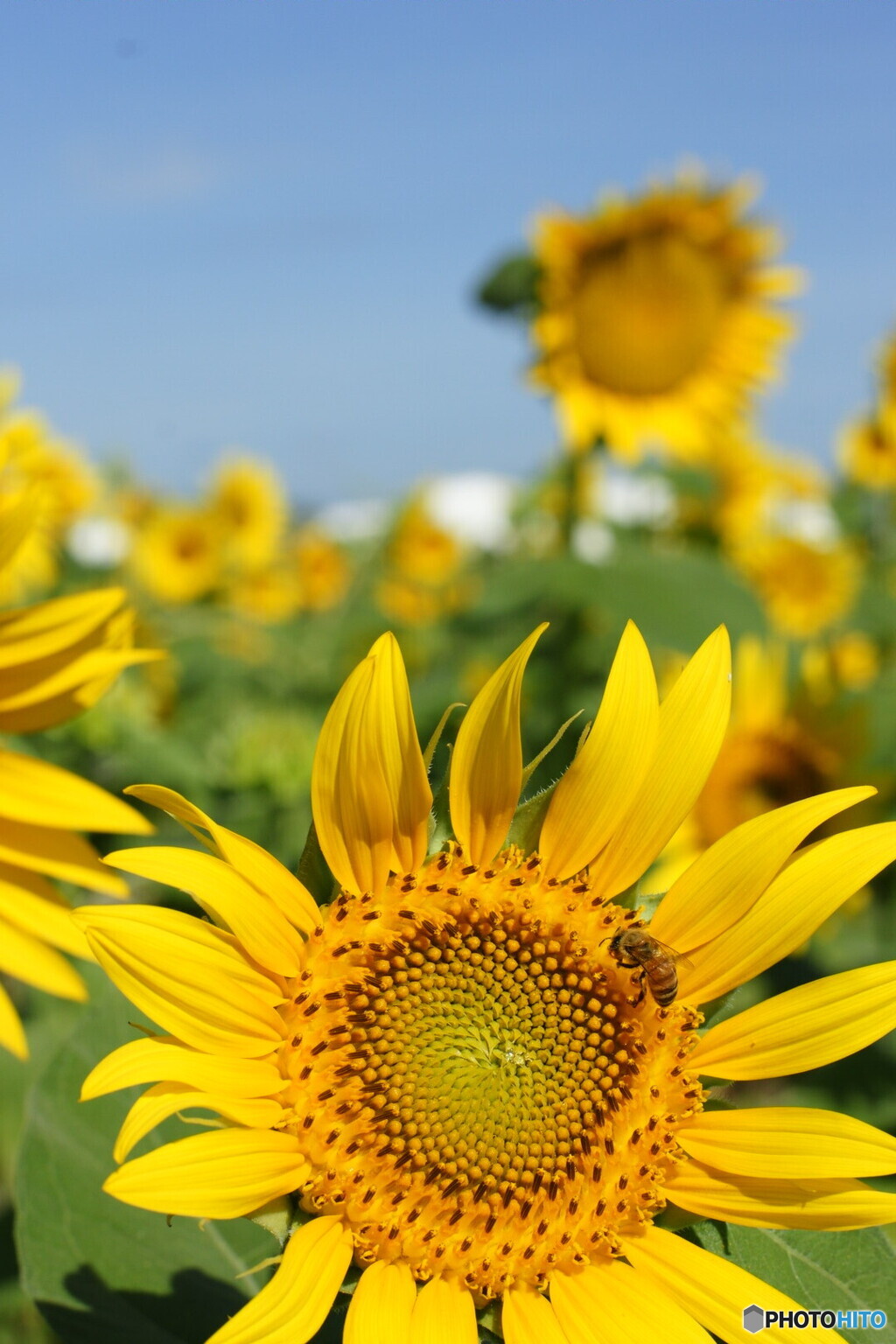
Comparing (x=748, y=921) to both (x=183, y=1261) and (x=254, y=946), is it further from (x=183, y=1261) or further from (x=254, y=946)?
(x=183, y=1261)

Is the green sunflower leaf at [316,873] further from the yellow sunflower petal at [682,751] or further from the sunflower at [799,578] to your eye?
the sunflower at [799,578]

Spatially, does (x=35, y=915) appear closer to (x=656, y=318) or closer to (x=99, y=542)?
(x=656, y=318)

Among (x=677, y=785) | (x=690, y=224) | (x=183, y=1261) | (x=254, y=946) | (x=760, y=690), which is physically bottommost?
(x=183, y=1261)

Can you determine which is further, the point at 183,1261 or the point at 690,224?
the point at 690,224

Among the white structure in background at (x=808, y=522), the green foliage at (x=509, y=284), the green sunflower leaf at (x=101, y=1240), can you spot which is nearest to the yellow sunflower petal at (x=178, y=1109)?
the green sunflower leaf at (x=101, y=1240)

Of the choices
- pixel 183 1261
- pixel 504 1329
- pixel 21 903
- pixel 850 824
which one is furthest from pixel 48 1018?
pixel 504 1329

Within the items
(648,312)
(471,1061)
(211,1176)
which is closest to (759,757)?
(648,312)

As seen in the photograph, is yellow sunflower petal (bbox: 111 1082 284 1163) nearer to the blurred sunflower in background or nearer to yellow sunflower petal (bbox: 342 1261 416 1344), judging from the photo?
yellow sunflower petal (bbox: 342 1261 416 1344)

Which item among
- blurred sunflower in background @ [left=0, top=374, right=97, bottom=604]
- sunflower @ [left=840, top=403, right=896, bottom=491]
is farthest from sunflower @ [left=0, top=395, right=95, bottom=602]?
sunflower @ [left=840, top=403, right=896, bottom=491]
